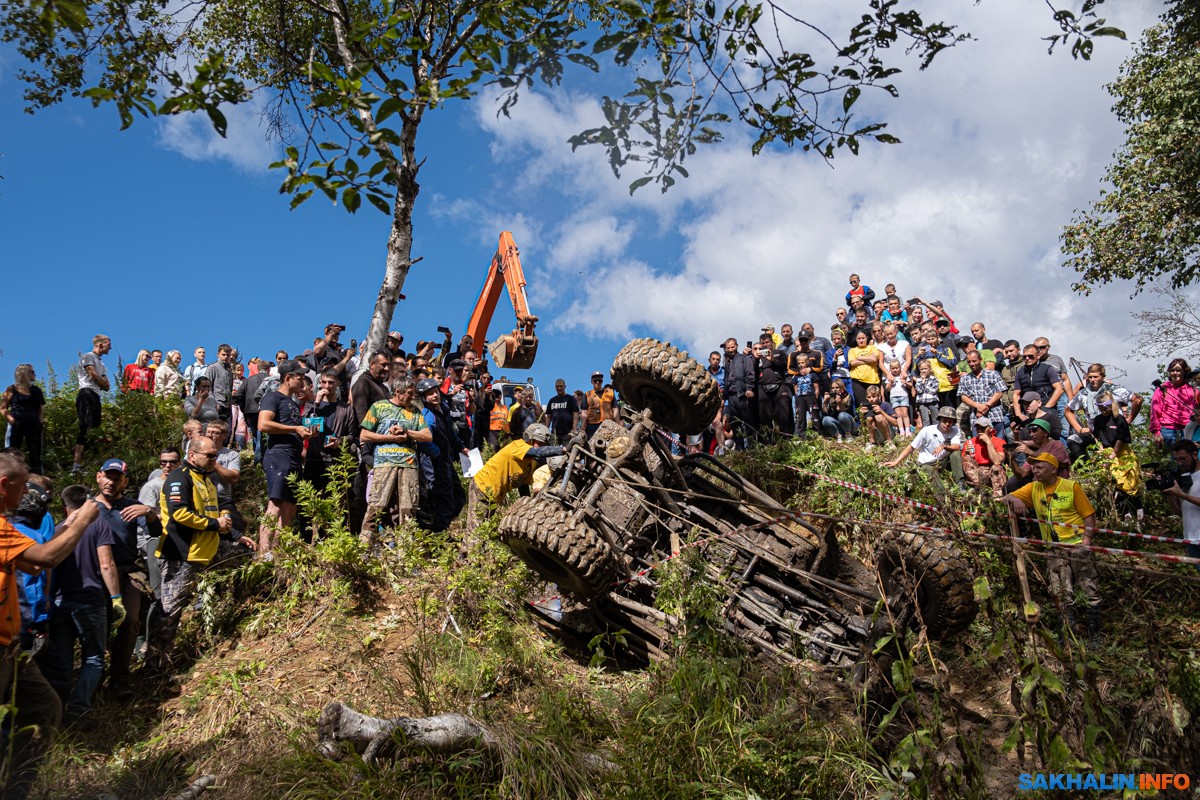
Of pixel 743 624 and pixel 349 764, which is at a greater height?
pixel 743 624

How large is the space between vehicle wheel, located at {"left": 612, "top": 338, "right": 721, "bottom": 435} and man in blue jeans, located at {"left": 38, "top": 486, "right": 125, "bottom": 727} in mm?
4204

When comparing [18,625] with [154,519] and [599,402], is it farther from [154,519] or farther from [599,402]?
[599,402]

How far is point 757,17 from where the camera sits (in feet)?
15.2

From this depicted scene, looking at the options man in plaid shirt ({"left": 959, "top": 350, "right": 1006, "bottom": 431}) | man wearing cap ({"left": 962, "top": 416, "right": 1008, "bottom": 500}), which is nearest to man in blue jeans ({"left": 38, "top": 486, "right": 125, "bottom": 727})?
man wearing cap ({"left": 962, "top": 416, "right": 1008, "bottom": 500})

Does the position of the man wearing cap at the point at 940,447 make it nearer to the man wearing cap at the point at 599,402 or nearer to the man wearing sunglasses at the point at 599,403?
the man wearing cap at the point at 599,402

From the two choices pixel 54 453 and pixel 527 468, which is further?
pixel 54 453

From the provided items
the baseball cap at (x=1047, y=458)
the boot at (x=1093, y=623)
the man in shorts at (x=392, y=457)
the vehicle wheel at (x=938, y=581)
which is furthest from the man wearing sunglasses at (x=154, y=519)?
the boot at (x=1093, y=623)

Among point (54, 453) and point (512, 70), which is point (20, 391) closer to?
point (54, 453)

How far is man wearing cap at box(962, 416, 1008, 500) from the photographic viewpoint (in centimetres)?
935

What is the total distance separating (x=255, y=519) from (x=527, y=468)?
365 cm

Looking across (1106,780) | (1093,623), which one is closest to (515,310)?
(1093,623)

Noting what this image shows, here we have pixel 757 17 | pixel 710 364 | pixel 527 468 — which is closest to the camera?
pixel 757 17

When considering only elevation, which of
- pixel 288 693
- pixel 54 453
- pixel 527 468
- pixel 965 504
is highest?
pixel 965 504

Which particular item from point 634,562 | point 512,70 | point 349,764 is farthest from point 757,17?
point 349,764
